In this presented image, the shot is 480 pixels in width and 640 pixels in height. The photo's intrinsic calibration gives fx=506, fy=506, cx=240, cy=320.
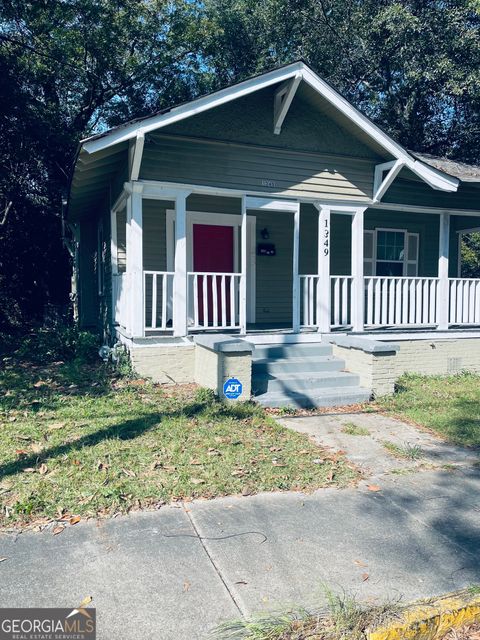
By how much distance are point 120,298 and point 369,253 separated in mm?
6348

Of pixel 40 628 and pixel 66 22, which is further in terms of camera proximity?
pixel 66 22

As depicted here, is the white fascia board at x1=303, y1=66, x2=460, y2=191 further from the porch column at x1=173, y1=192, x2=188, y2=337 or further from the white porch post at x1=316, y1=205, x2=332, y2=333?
the porch column at x1=173, y1=192, x2=188, y2=337

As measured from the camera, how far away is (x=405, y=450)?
544 centimetres

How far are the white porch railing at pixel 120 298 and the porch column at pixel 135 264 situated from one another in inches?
22.8

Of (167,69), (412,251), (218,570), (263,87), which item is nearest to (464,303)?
(412,251)

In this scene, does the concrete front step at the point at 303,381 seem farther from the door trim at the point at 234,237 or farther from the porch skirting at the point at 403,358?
the door trim at the point at 234,237

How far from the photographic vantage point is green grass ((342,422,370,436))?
603cm

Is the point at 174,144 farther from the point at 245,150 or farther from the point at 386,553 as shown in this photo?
the point at 386,553

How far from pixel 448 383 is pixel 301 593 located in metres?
7.04

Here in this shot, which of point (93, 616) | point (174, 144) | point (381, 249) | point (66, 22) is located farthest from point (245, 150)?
point (66, 22)

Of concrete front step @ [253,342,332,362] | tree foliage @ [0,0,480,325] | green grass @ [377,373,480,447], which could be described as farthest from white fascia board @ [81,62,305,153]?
tree foliage @ [0,0,480,325]

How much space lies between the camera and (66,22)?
15.4 metres

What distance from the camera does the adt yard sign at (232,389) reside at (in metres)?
6.79

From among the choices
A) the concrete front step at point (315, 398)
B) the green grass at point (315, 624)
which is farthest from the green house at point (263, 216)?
the green grass at point (315, 624)
